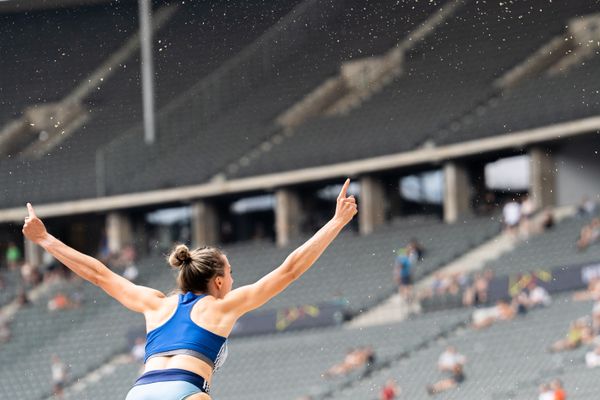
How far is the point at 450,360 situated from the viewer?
16.8 m

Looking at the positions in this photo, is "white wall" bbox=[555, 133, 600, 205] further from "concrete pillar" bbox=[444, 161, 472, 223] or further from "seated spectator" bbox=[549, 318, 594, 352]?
"seated spectator" bbox=[549, 318, 594, 352]

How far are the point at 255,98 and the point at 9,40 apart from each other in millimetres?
11133

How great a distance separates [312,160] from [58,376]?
259 inches

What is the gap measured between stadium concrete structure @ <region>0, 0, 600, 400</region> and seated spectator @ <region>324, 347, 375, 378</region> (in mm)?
168

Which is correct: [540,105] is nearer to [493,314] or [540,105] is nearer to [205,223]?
[493,314]

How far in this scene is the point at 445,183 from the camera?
2334 centimetres

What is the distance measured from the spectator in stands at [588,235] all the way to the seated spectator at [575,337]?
2.57 metres

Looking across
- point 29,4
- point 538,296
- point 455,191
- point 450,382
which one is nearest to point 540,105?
point 455,191

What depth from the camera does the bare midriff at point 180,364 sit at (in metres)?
4.14

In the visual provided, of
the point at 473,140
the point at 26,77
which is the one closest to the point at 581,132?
the point at 473,140

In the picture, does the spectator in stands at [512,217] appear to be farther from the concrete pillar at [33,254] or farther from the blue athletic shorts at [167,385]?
the blue athletic shorts at [167,385]

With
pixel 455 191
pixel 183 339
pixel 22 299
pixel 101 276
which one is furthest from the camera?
pixel 22 299

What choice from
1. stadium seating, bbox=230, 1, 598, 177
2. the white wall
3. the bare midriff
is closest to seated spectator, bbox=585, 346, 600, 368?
stadium seating, bbox=230, 1, 598, 177

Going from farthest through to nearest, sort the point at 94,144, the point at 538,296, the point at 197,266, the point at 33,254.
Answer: the point at 33,254
the point at 94,144
the point at 538,296
the point at 197,266
